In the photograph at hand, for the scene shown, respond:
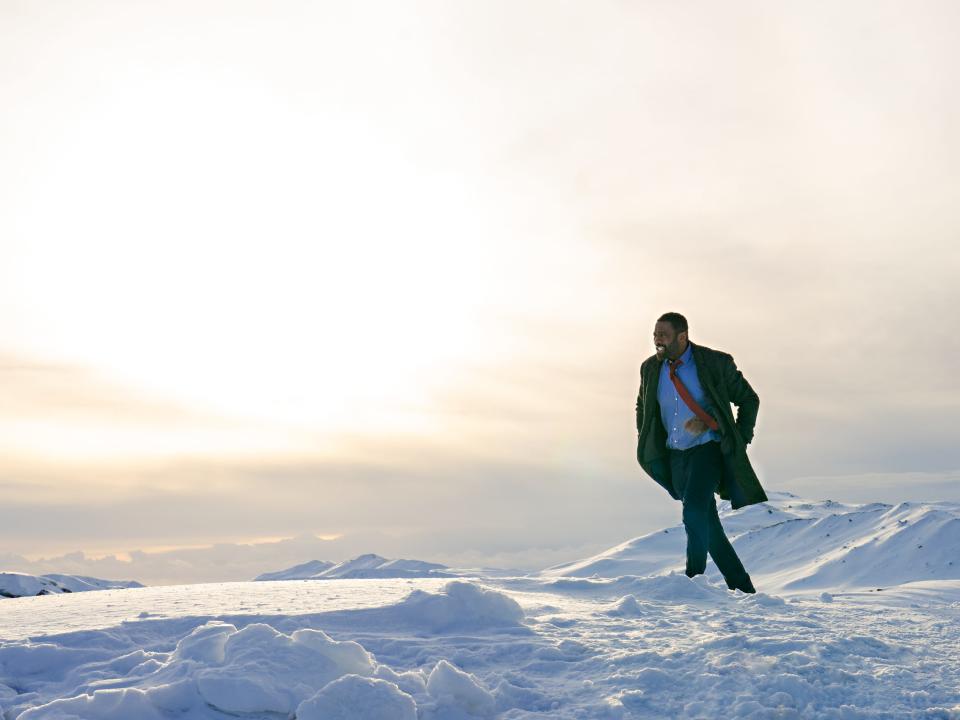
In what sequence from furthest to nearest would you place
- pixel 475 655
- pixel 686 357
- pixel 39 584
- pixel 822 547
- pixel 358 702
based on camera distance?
pixel 39 584
pixel 822 547
pixel 686 357
pixel 475 655
pixel 358 702

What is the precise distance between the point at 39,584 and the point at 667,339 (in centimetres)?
1042

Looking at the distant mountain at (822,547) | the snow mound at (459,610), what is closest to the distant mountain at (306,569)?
the distant mountain at (822,547)

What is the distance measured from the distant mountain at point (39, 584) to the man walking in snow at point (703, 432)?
25.1 ft

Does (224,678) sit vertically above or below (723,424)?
below

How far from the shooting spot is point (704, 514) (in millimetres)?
5863

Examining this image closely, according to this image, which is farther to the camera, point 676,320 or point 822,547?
point 822,547

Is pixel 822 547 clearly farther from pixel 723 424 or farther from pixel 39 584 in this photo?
pixel 39 584

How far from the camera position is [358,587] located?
18.5ft

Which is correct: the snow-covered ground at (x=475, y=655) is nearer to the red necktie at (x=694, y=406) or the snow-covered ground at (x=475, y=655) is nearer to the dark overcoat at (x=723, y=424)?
the dark overcoat at (x=723, y=424)

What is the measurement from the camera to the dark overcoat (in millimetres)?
5941

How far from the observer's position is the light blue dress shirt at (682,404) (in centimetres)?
599

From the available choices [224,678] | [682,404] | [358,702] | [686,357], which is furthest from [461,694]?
[686,357]

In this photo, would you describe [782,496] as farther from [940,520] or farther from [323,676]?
[323,676]

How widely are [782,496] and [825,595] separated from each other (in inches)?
295
